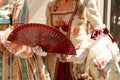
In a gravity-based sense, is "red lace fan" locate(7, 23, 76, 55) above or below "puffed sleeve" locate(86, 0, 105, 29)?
below

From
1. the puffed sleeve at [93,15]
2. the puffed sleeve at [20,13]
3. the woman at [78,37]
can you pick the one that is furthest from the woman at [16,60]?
the puffed sleeve at [93,15]

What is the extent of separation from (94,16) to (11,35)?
384 mm

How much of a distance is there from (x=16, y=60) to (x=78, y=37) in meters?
0.29

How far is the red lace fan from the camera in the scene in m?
1.28

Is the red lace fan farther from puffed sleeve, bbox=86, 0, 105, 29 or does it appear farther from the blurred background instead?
the blurred background

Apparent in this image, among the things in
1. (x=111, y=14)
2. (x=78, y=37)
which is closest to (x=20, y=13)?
(x=78, y=37)

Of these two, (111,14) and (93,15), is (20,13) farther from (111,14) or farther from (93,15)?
(111,14)

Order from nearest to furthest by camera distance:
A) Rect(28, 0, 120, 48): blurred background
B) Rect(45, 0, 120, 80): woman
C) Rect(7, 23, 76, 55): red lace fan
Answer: Rect(7, 23, 76, 55): red lace fan < Rect(45, 0, 120, 80): woman < Rect(28, 0, 120, 48): blurred background

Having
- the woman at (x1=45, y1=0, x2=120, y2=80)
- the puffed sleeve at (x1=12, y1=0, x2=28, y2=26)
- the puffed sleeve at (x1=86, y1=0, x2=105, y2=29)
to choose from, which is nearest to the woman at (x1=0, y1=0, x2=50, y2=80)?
the puffed sleeve at (x1=12, y1=0, x2=28, y2=26)

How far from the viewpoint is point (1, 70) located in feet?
4.65

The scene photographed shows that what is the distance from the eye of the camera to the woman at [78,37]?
1388 mm

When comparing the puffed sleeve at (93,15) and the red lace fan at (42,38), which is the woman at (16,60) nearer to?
the red lace fan at (42,38)

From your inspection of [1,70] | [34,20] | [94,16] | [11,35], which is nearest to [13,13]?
[11,35]

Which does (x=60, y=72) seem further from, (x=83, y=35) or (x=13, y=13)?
A: (x=13, y=13)
